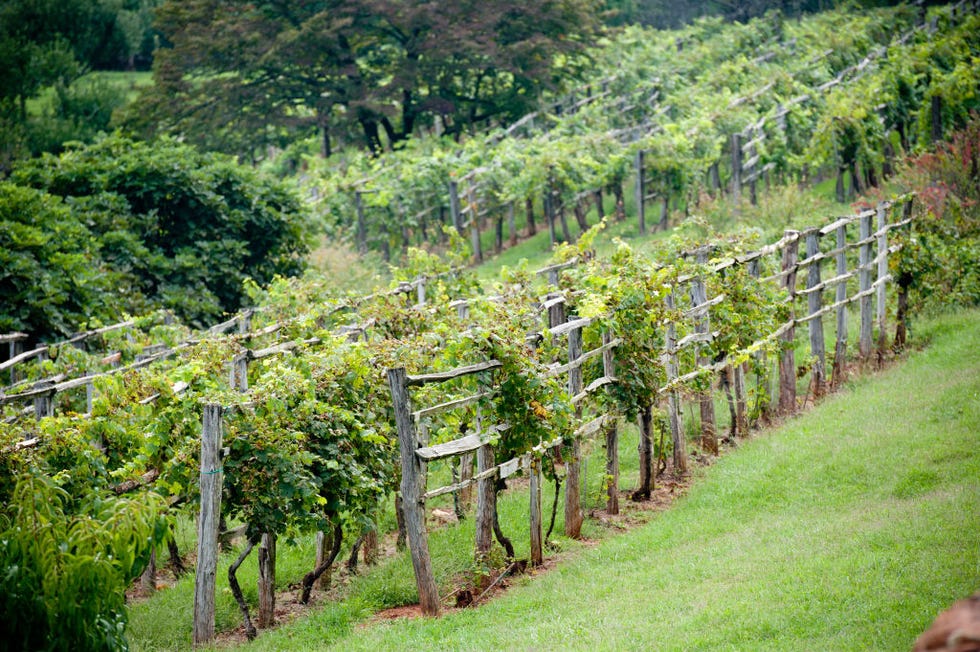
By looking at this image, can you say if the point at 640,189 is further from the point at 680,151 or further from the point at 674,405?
the point at 674,405

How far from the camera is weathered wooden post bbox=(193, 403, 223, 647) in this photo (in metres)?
6.97

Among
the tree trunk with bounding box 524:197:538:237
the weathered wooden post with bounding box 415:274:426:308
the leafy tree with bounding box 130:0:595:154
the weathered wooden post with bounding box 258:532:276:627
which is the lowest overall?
the tree trunk with bounding box 524:197:538:237

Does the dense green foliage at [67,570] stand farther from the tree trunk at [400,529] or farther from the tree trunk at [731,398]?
the tree trunk at [731,398]

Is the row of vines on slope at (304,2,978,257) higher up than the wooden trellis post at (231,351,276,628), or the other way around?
the row of vines on slope at (304,2,978,257)

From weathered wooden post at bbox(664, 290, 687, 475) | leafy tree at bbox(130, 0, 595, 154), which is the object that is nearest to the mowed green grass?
weathered wooden post at bbox(664, 290, 687, 475)

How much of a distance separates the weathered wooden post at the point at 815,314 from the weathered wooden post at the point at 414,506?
5941 mm

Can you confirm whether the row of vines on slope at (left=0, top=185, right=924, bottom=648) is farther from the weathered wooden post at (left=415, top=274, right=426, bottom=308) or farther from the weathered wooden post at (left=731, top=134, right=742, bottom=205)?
the weathered wooden post at (left=731, top=134, right=742, bottom=205)

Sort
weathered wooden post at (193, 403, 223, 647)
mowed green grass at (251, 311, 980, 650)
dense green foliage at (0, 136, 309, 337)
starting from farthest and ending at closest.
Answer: dense green foliage at (0, 136, 309, 337), weathered wooden post at (193, 403, 223, 647), mowed green grass at (251, 311, 980, 650)

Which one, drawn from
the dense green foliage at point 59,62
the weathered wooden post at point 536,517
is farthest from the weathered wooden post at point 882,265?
the dense green foliage at point 59,62

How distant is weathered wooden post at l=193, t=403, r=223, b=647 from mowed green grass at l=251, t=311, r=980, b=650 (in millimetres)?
454

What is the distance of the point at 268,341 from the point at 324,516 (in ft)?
11.7

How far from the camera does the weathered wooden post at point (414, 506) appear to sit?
23.5 ft

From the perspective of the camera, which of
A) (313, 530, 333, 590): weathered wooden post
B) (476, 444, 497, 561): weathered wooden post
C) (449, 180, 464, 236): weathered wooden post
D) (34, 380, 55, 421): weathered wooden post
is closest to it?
(476, 444, 497, 561): weathered wooden post

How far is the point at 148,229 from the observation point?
59.5 ft
